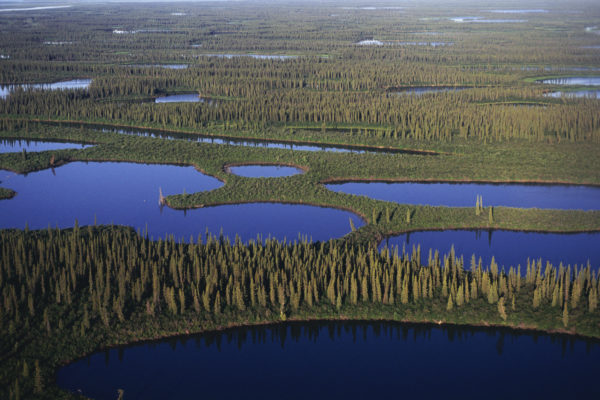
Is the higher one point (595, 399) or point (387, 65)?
point (387, 65)

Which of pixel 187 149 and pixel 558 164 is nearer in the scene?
pixel 558 164

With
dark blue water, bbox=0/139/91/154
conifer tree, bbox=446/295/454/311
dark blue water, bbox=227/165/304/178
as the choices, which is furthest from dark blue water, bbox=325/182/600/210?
dark blue water, bbox=0/139/91/154

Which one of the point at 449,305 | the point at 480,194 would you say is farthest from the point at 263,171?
the point at 449,305

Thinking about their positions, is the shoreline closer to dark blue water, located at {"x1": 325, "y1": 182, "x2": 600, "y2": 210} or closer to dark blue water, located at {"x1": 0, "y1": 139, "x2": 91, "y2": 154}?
dark blue water, located at {"x1": 0, "y1": 139, "x2": 91, "y2": 154}

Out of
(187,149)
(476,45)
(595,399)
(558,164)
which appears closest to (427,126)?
(558,164)

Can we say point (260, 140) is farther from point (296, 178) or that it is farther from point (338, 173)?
point (296, 178)

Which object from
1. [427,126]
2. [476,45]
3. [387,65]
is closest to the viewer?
[427,126]

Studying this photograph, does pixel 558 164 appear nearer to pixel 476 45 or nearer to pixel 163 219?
pixel 163 219
